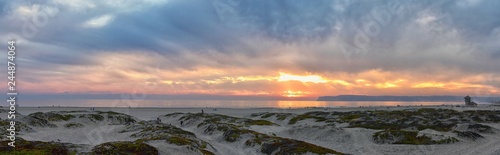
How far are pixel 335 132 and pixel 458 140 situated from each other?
16.4 meters

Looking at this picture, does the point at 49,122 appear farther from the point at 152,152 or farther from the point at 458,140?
the point at 458,140

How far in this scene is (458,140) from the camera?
150 ft

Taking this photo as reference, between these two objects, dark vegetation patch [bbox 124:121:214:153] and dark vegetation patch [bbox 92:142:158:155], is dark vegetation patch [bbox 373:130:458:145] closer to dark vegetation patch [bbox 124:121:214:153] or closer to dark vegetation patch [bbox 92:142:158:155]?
dark vegetation patch [bbox 124:121:214:153]

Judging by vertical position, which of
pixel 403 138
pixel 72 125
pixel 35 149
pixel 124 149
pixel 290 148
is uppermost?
pixel 35 149

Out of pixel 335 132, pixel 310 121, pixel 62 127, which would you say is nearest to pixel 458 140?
pixel 335 132

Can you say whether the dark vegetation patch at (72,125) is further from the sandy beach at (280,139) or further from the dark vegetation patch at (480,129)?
the dark vegetation patch at (480,129)

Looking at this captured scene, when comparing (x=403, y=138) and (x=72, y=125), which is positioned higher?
(x=72, y=125)

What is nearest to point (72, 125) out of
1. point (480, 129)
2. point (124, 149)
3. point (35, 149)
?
point (35, 149)

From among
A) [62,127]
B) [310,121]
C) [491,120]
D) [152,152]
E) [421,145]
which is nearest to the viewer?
[152,152]

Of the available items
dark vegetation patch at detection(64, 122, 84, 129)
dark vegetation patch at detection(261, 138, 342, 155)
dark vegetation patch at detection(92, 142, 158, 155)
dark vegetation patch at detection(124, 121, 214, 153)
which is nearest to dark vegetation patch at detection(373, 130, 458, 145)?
dark vegetation patch at detection(261, 138, 342, 155)

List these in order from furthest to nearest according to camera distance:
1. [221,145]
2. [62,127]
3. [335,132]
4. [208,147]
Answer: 1. [62,127]
2. [335,132]
3. [221,145]
4. [208,147]

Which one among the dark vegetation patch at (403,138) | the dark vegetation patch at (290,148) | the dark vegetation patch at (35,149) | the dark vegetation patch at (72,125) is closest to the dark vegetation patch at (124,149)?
the dark vegetation patch at (35,149)

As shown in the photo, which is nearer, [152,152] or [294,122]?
[152,152]

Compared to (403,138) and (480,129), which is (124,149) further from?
(480,129)
